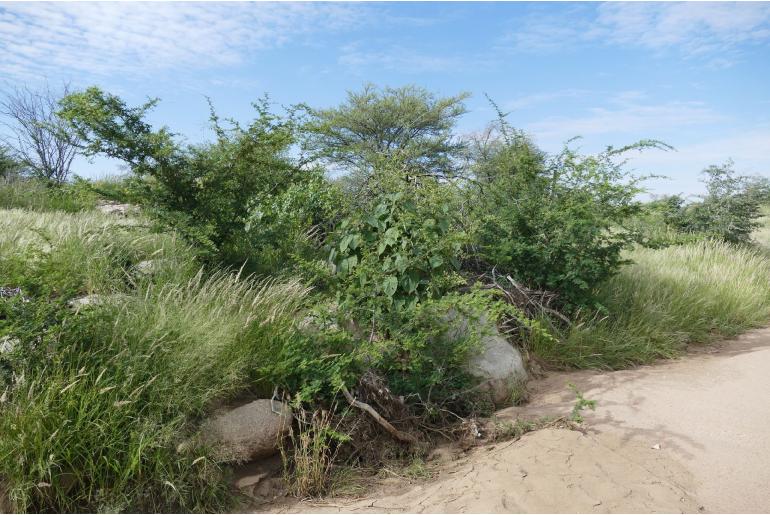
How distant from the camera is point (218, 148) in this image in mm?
6832

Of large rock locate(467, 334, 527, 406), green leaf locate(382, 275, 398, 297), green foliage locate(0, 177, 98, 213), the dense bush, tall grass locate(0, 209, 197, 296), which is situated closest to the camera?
green leaf locate(382, 275, 398, 297)

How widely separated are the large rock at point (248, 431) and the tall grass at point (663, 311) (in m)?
3.18

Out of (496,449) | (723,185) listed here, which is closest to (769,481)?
(496,449)

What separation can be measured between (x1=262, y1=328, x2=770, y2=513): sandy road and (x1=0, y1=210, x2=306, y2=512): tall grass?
2.61 feet

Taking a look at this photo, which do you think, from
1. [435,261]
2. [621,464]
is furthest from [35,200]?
[621,464]

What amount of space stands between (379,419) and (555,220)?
12.2 feet

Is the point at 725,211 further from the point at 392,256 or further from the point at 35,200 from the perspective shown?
the point at 35,200

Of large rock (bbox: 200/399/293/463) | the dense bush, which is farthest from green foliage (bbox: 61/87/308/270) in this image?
the dense bush

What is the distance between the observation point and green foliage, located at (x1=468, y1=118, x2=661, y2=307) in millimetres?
6719

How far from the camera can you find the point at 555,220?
6902 millimetres

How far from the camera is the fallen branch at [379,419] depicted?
429 cm

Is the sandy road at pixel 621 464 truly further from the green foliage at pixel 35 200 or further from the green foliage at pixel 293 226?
the green foliage at pixel 35 200

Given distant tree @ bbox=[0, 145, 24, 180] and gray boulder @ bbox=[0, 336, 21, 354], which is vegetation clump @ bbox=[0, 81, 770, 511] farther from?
distant tree @ bbox=[0, 145, 24, 180]

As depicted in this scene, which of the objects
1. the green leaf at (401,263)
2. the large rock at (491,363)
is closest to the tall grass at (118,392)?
the green leaf at (401,263)
